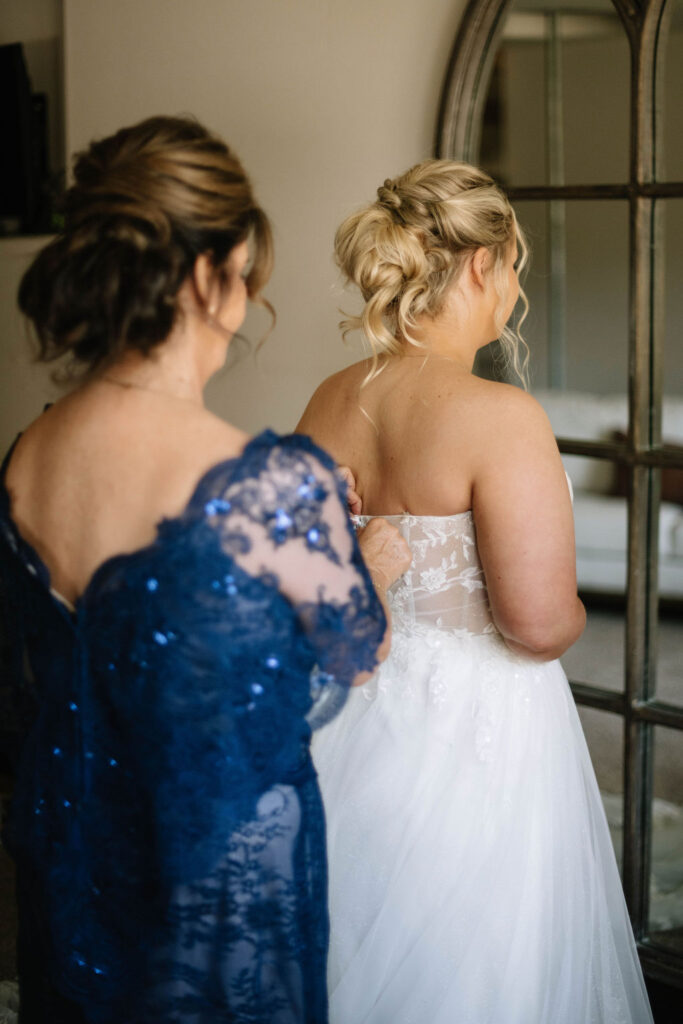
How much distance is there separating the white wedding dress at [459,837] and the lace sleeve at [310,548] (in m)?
0.42

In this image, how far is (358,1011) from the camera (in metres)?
1.56

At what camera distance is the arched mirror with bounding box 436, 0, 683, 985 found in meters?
1.89

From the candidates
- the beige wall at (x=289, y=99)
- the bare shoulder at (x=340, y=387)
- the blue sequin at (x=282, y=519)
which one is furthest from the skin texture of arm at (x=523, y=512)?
the beige wall at (x=289, y=99)

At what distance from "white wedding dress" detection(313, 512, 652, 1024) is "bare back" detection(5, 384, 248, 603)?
0.56 m

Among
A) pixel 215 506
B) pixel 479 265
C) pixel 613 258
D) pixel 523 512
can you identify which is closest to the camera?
pixel 215 506

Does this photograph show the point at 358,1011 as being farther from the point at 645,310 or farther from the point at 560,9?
the point at 560,9

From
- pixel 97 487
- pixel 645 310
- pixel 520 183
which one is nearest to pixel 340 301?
pixel 520 183

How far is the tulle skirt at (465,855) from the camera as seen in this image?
154 centimetres

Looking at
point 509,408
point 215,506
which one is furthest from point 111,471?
point 509,408

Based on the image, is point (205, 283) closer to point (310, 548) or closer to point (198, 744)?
point (310, 548)

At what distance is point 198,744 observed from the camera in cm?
109

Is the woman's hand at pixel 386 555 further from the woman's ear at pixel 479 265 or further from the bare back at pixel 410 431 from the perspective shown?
the woman's ear at pixel 479 265

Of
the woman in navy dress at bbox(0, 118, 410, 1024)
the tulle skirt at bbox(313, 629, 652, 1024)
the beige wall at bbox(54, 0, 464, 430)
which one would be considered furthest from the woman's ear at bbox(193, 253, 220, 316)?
the beige wall at bbox(54, 0, 464, 430)

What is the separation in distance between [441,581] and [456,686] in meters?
0.18
